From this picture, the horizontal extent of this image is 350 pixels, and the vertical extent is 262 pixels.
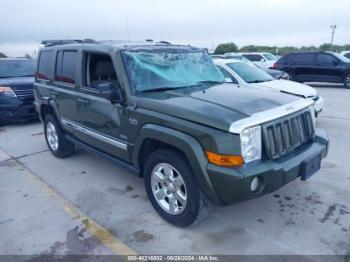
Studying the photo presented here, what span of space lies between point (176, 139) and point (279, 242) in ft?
4.66

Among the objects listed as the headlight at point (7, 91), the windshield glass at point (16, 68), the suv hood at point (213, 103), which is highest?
the windshield glass at point (16, 68)

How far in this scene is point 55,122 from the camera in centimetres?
546

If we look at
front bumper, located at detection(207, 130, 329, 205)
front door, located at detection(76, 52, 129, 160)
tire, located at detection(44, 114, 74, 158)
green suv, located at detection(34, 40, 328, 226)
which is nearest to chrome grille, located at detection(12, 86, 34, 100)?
tire, located at detection(44, 114, 74, 158)

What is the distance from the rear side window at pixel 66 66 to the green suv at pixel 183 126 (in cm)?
2

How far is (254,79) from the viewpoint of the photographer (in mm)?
7523

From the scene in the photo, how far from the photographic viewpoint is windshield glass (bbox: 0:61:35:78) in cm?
890

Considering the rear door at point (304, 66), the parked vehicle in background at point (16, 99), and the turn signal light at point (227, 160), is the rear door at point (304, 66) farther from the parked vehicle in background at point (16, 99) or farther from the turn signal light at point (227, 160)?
the turn signal light at point (227, 160)

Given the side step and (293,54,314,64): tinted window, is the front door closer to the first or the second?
the side step

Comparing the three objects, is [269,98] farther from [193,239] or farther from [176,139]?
[193,239]

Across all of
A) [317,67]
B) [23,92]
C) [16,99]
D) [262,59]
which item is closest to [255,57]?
[262,59]

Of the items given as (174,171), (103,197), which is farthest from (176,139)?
(103,197)

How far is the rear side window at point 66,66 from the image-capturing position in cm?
464

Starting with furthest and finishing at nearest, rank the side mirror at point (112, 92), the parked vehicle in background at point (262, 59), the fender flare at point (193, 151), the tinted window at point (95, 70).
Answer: the parked vehicle in background at point (262, 59) < the tinted window at point (95, 70) < the side mirror at point (112, 92) < the fender flare at point (193, 151)

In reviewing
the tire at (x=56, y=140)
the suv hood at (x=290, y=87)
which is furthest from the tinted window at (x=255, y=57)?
the tire at (x=56, y=140)
